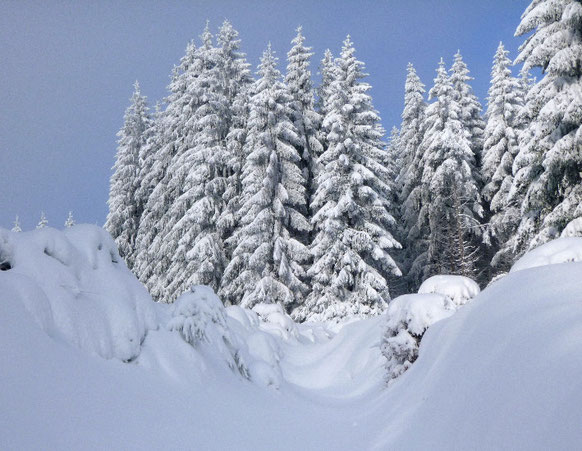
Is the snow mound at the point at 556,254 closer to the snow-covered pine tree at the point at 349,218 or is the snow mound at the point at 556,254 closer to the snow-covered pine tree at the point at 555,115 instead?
the snow-covered pine tree at the point at 555,115

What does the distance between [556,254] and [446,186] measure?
63.6ft

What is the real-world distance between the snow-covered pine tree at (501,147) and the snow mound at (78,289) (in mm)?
22403

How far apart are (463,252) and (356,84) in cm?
1082

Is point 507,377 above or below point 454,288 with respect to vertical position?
below

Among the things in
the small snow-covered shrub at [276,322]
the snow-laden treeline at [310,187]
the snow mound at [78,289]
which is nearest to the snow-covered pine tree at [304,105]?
the snow-laden treeline at [310,187]

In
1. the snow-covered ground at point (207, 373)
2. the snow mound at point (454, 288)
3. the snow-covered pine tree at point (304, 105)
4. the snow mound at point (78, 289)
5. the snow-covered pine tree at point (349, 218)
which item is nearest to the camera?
the snow-covered ground at point (207, 373)

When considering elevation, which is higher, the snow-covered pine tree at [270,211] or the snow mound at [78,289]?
the snow-covered pine tree at [270,211]

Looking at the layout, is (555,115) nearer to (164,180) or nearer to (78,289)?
(78,289)

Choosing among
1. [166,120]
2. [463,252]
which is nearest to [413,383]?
[463,252]

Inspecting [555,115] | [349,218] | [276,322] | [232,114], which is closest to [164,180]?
[232,114]

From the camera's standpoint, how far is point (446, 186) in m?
26.6

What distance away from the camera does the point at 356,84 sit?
78.9 feet

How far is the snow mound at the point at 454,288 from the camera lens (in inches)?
417

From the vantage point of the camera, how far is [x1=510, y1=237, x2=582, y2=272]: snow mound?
778 centimetres
